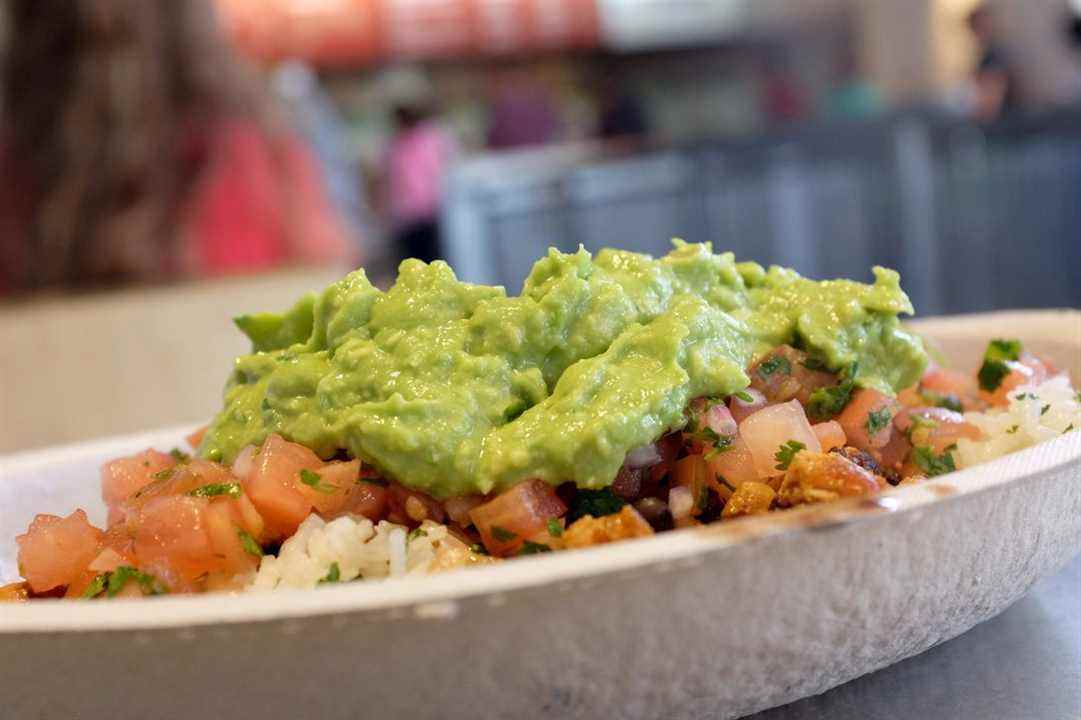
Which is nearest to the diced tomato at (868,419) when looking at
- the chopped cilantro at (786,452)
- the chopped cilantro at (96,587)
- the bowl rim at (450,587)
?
the chopped cilantro at (786,452)

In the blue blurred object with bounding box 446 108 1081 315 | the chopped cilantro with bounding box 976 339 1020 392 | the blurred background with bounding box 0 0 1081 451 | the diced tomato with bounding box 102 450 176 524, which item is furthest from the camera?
the blue blurred object with bounding box 446 108 1081 315

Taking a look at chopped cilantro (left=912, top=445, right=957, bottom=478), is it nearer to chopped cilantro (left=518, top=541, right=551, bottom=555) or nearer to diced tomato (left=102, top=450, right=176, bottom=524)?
chopped cilantro (left=518, top=541, right=551, bottom=555)

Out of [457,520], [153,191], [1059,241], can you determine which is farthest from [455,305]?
[1059,241]

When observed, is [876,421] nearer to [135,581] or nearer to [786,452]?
[786,452]

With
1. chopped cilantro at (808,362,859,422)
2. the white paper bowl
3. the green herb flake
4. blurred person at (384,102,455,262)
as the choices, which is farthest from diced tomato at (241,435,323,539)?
blurred person at (384,102,455,262)

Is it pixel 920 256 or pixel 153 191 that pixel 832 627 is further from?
pixel 920 256

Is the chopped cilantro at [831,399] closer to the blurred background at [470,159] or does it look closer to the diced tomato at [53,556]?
A: the blurred background at [470,159]
